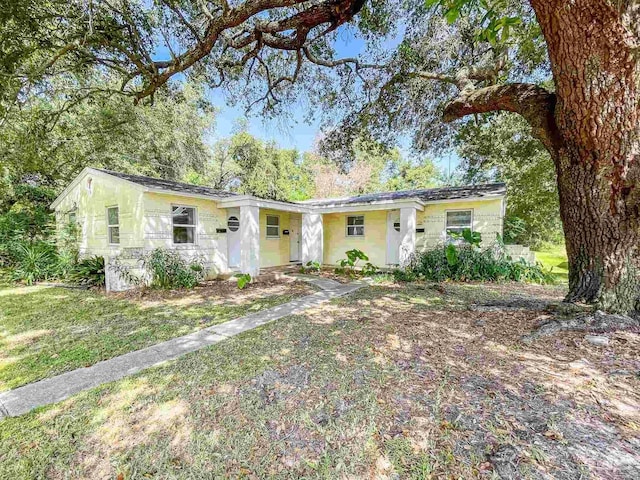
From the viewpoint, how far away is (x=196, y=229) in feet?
30.6

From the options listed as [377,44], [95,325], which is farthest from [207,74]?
[95,325]

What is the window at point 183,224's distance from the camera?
29.3 ft

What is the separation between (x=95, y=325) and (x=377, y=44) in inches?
360

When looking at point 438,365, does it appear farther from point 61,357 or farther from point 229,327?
point 61,357

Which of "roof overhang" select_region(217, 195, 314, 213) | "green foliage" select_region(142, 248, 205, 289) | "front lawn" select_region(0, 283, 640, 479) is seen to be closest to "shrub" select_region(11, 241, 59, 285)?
"green foliage" select_region(142, 248, 205, 289)

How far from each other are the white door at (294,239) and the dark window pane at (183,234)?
471 cm

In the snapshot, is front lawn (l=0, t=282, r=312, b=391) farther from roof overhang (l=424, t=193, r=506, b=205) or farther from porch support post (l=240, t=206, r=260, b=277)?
roof overhang (l=424, t=193, r=506, b=205)

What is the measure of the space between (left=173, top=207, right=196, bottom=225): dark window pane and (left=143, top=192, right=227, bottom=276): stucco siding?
0.42ft

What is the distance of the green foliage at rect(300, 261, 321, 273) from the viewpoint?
→ 10.8 meters

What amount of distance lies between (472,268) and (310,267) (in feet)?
18.4

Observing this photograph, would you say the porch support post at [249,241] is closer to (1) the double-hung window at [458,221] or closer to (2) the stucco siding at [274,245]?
(2) the stucco siding at [274,245]

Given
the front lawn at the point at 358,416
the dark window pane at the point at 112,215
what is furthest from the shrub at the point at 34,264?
the front lawn at the point at 358,416

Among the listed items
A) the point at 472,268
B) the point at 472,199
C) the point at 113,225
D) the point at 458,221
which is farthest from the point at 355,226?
the point at 113,225

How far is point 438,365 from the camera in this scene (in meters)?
3.24
